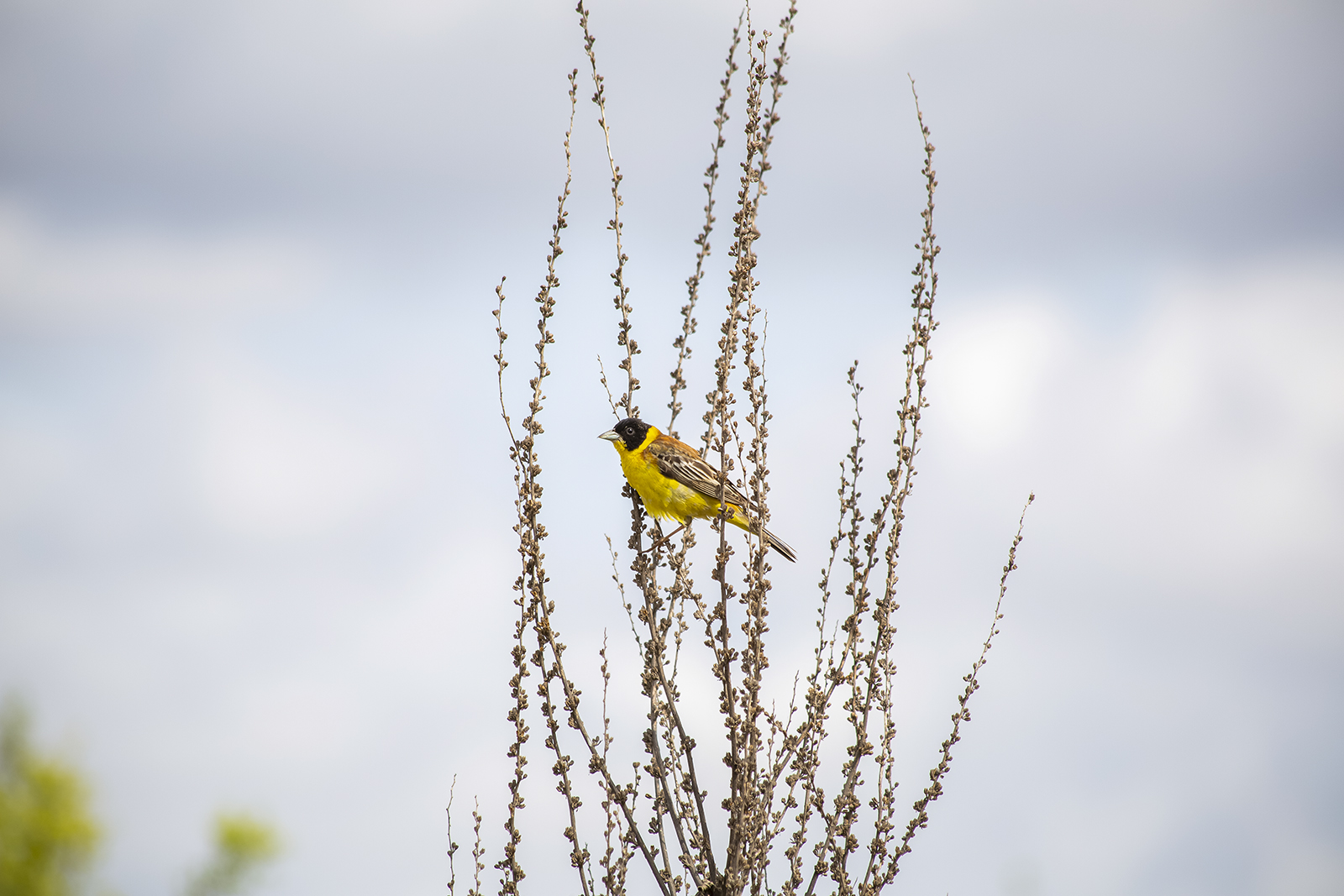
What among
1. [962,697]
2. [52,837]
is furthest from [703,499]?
[52,837]

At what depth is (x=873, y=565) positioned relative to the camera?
545cm

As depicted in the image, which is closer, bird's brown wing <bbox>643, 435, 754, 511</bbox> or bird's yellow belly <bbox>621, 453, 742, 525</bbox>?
bird's brown wing <bbox>643, 435, 754, 511</bbox>

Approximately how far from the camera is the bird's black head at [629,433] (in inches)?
301

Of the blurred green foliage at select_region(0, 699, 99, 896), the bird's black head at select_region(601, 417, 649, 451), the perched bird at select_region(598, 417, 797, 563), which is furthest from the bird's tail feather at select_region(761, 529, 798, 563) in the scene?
the blurred green foliage at select_region(0, 699, 99, 896)

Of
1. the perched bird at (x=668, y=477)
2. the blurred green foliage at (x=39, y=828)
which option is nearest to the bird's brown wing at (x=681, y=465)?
the perched bird at (x=668, y=477)

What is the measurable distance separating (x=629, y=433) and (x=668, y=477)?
583 mm

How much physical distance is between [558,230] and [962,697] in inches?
143

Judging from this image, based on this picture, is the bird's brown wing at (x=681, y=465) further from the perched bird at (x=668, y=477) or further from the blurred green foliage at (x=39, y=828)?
the blurred green foliage at (x=39, y=828)

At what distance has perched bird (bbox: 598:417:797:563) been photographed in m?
7.29

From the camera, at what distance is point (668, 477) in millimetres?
7355

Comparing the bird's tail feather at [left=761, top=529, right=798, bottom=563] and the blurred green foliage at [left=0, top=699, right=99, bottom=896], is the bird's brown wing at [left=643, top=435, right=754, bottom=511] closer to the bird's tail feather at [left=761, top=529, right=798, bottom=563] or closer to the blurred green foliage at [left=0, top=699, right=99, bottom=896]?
the bird's tail feather at [left=761, top=529, right=798, bottom=563]

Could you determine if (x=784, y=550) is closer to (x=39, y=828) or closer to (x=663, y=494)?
(x=663, y=494)

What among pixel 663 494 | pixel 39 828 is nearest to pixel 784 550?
pixel 663 494

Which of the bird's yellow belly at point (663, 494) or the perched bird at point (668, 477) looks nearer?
the perched bird at point (668, 477)
